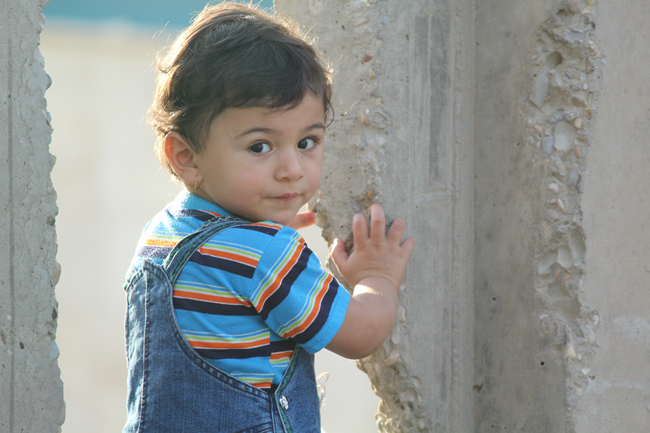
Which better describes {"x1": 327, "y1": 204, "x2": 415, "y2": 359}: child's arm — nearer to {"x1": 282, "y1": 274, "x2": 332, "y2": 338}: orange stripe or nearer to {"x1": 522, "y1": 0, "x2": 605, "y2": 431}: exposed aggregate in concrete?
{"x1": 282, "y1": 274, "x2": 332, "y2": 338}: orange stripe

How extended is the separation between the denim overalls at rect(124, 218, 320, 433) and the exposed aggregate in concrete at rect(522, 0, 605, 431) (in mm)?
697

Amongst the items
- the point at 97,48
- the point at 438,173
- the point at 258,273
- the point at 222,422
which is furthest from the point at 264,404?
the point at 97,48

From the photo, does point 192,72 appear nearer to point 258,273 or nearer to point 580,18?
point 258,273

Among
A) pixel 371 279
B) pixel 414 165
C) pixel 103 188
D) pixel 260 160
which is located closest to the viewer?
pixel 260 160

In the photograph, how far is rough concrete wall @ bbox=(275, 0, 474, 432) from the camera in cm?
152

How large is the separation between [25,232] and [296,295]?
565 millimetres

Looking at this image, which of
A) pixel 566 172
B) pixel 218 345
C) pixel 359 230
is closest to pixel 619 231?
pixel 566 172

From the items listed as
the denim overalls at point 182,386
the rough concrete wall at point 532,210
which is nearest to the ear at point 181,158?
the denim overalls at point 182,386

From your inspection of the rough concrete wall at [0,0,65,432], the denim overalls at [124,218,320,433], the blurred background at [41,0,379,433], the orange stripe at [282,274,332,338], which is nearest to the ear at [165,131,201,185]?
the denim overalls at [124,218,320,433]

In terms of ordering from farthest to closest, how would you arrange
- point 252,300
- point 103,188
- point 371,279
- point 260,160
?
point 103,188 < point 371,279 < point 260,160 < point 252,300

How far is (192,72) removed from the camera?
111cm

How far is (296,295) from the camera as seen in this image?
104cm

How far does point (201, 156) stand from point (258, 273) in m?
0.28

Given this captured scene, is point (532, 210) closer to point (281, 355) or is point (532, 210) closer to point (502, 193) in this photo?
point (502, 193)
